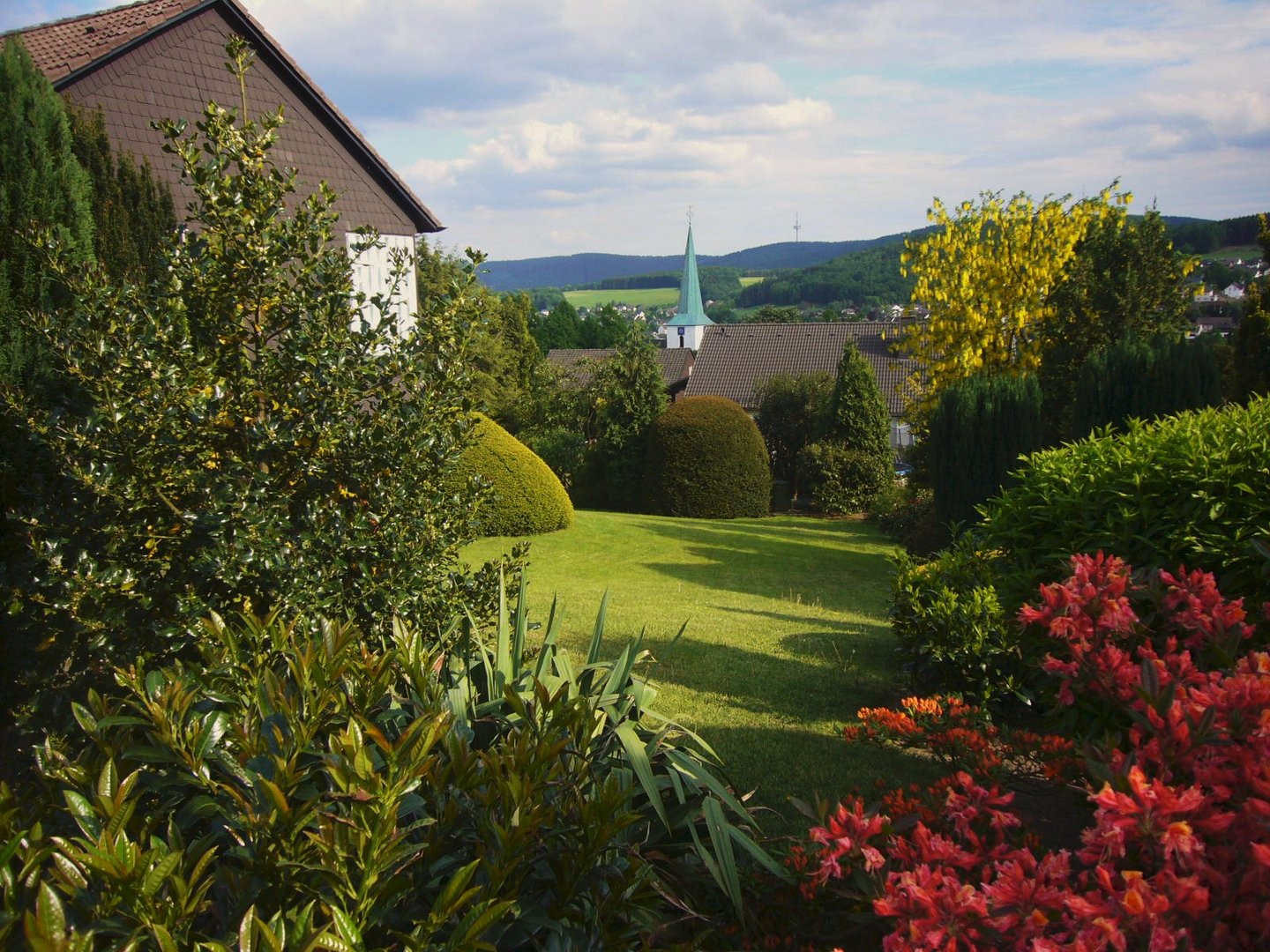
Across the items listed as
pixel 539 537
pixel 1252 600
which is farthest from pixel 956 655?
pixel 539 537

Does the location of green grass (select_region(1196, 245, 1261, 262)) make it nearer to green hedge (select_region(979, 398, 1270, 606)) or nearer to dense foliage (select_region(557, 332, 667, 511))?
dense foliage (select_region(557, 332, 667, 511))

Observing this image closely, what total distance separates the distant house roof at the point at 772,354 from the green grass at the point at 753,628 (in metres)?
28.0

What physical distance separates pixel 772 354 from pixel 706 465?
89.1 feet

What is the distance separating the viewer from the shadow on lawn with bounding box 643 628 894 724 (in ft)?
21.7

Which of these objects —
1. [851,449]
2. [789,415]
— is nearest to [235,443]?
[851,449]

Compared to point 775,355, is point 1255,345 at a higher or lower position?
higher

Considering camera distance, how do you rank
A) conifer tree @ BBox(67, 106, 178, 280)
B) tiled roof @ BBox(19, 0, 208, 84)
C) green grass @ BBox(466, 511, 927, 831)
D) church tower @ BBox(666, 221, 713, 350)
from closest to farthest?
conifer tree @ BBox(67, 106, 178, 280) < green grass @ BBox(466, 511, 927, 831) < tiled roof @ BBox(19, 0, 208, 84) < church tower @ BBox(666, 221, 713, 350)

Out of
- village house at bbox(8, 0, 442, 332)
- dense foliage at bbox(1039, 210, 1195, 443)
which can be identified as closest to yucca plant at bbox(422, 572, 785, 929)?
village house at bbox(8, 0, 442, 332)

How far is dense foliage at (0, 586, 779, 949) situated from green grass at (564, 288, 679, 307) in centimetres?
14855

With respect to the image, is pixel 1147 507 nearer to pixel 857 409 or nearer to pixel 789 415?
pixel 857 409

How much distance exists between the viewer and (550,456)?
2728cm

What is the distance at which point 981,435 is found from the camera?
47.8 ft

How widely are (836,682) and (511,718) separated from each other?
14.7 feet

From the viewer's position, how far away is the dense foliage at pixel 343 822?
2111 millimetres
